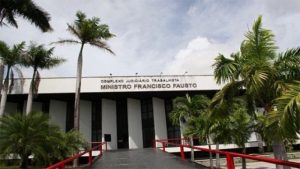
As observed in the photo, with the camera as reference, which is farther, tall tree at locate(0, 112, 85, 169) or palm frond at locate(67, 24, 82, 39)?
palm frond at locate(67, 24, 82, 39)

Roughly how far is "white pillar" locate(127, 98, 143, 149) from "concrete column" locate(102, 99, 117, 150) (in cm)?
221

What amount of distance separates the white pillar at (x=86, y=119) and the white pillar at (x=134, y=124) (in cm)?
541

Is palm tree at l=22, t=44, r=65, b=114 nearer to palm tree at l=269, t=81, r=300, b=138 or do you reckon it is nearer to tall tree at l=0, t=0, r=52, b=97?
tall tree at l=0, t=0, r=52, b=97

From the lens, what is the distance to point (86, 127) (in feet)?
131

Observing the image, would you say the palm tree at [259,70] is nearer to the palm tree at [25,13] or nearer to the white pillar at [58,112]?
the palm tree at [25,13]

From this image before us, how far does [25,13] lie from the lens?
19172mm

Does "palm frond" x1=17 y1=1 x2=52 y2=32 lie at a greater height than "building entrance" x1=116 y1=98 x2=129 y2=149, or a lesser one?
greater

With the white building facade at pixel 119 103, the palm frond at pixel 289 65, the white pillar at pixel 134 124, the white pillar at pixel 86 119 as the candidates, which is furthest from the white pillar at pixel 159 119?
the palm frond at pixel 289 65

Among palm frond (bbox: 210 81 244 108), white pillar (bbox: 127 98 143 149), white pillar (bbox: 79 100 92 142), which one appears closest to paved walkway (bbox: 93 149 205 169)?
palm frond (bbox: 210 81 244 108)

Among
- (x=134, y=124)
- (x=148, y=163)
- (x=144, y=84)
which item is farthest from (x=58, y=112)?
(x=148, y=163)

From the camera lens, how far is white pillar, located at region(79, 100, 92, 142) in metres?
39.4

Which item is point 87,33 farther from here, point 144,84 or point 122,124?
point 122,124

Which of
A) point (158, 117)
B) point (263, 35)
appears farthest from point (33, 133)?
A: point (158, 117)

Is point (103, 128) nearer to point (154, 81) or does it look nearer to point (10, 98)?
point (154, 81)
